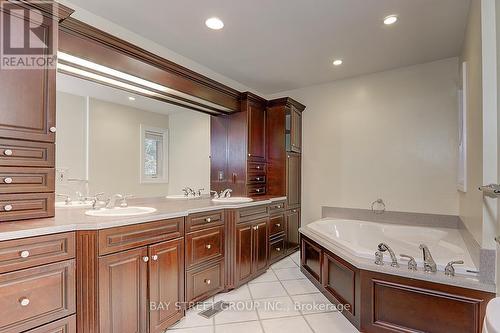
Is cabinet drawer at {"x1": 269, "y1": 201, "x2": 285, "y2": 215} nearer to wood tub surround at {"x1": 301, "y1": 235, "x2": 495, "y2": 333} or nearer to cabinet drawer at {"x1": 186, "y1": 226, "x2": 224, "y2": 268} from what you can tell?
cabinet drawer at {"x1": 186, "y1": 226, "x2": 224, "y2": 268}

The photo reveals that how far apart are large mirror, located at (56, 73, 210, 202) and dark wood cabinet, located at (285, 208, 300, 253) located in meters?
1.34

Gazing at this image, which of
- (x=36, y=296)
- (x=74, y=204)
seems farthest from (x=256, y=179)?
(x=36, y=296)

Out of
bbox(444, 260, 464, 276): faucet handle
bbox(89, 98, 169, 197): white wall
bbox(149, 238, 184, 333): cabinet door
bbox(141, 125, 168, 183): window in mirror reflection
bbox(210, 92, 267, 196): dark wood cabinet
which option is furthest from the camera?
bbox(210, 92, 267, 196): dark wood cabinet

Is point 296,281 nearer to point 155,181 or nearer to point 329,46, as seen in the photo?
point 155,181

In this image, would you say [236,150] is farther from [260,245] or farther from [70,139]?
[70,139]

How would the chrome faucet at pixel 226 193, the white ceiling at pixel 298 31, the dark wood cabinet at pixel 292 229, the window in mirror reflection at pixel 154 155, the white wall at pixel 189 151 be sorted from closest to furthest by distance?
the white ceiling at pixel 298 31 → the window in mirror reflection at pixel 154 155 → the white wall at pixel 189 151 → the chrome faucet at pixel 226 193 → the dark wood cabinet at pixel 292 229

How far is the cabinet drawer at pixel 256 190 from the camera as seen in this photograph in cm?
346

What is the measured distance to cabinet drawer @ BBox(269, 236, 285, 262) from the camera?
321 cm

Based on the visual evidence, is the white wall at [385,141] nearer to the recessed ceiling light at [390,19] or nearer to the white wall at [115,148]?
the recessed ceiling light at [390,19]

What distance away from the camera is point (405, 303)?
1.75 meters

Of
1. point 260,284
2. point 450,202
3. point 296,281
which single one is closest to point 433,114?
point 450,202

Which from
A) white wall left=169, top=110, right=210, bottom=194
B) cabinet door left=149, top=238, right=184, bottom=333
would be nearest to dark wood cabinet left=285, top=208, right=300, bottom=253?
white wall left=169, top=110, right=210, bottom=194

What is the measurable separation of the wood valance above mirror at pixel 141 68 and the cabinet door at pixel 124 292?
1.45 meters

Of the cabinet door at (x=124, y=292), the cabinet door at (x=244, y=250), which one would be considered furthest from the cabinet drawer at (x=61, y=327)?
the cabinet door at (x=244, y=250)
